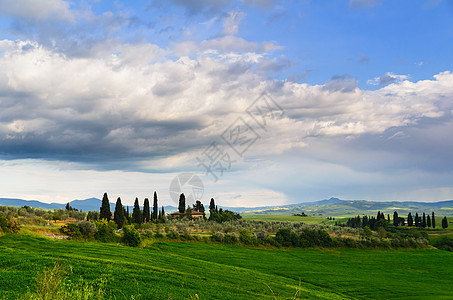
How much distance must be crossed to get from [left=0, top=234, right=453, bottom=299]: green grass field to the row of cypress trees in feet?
63.6

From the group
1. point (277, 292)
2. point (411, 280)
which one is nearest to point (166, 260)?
point (277, 292)

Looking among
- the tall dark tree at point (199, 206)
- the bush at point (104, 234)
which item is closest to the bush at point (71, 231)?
the bush at point (104, 234)

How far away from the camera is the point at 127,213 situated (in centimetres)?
9438

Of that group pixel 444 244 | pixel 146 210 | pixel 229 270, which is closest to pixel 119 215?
pixel 146 210

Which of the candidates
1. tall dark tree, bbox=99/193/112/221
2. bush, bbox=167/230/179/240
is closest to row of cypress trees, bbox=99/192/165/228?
tall dark tree, bbox=99/193/112/221

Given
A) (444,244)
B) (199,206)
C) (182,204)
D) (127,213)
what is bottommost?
(444,244)

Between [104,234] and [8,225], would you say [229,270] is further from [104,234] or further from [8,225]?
[8,225]

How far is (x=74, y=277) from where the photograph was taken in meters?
25.3

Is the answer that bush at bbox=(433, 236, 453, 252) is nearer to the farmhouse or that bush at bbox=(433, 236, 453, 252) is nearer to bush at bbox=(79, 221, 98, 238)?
the farmhouse

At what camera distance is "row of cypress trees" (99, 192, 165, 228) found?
3027 inches

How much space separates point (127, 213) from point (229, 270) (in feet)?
196

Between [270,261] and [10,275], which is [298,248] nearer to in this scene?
[270,261]

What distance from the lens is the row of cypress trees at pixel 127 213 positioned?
76.9m

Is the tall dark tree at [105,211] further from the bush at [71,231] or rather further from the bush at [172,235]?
the bush at [71,231]
